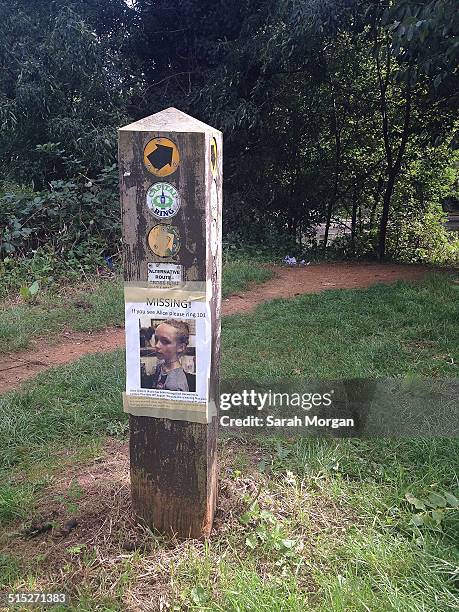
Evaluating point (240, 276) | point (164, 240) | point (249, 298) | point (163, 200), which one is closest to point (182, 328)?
point (164, 240)

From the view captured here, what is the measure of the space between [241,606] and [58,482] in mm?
1088

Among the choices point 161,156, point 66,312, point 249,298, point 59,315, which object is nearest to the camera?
point 161,156

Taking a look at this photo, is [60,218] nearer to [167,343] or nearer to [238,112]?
[238,112]

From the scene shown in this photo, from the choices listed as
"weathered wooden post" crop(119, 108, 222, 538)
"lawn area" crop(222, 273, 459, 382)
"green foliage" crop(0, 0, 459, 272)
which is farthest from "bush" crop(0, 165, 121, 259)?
"weathered wooden post" crop(119, 108, 222, 538)

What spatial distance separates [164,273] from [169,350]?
25 centimetres

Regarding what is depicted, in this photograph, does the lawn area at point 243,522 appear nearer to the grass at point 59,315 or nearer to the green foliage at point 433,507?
the green foliage at point 433,507

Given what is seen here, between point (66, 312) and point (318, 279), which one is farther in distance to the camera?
point (318, 279)

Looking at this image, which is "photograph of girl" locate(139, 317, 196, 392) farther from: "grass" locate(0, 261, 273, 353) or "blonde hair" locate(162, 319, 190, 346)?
"grass" locate(0, 261, 273, 353)

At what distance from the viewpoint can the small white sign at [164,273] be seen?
1.79 metres

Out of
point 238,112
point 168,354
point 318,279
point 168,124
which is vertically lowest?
point 318,279

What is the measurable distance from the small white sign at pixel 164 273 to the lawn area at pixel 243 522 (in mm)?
916

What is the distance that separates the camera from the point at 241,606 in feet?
5.40

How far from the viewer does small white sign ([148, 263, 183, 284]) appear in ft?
5.87

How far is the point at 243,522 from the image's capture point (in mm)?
2041
